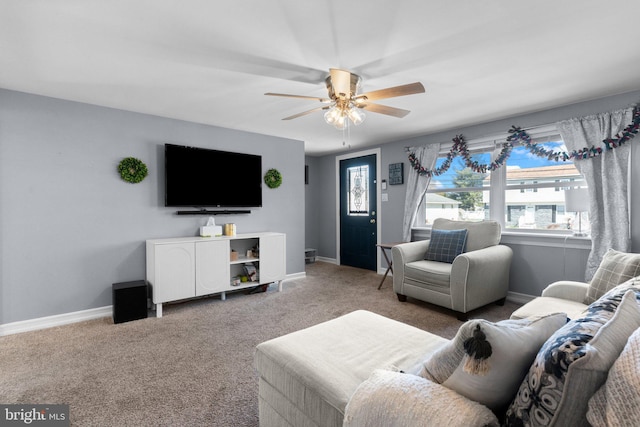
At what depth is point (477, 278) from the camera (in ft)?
10.0

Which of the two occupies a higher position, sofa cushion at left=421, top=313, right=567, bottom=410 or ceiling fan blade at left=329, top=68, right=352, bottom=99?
ceiling fan blade at left=329, top=68, right=352, bottom=99

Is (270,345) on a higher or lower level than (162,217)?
lower

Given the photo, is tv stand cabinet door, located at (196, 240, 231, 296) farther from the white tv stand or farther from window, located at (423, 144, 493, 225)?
window, located at (423, 144, 493, 225)

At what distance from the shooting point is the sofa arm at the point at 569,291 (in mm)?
2209

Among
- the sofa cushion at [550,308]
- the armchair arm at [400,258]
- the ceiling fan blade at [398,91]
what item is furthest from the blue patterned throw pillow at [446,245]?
the ceiling fan blade at [398,91]

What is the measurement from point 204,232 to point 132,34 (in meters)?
2.26

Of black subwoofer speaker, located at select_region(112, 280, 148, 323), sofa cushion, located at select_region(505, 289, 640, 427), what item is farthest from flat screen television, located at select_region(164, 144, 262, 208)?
sofa cushion, located at select_region(505, 289, 640, 427)

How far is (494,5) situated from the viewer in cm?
166

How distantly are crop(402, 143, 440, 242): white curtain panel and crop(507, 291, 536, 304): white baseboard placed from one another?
→ 1479mm

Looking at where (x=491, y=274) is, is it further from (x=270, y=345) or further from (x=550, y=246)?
(x=270, y=345)

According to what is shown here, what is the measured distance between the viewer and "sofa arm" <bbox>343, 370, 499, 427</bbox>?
0.77 meters

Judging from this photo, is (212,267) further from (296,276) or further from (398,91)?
(398,91)

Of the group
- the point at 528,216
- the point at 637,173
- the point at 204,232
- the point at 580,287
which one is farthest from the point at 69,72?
the point at 637,173

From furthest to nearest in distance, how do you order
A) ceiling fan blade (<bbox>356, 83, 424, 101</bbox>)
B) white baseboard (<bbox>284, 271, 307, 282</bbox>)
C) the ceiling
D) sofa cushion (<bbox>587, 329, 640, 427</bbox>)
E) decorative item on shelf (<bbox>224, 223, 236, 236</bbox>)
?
white baseboard (<bbox>284, 271, 307, 282</bbox>) → decorative item on shelf (<bbox>224, 223, 236, 236</bbox>) → ceiling fan blade (<bbox>356, 83, 424, 101</bbox>) → the ceiling → sofa cushion (<bbox>587, 329, 640, 427</bbox>)
